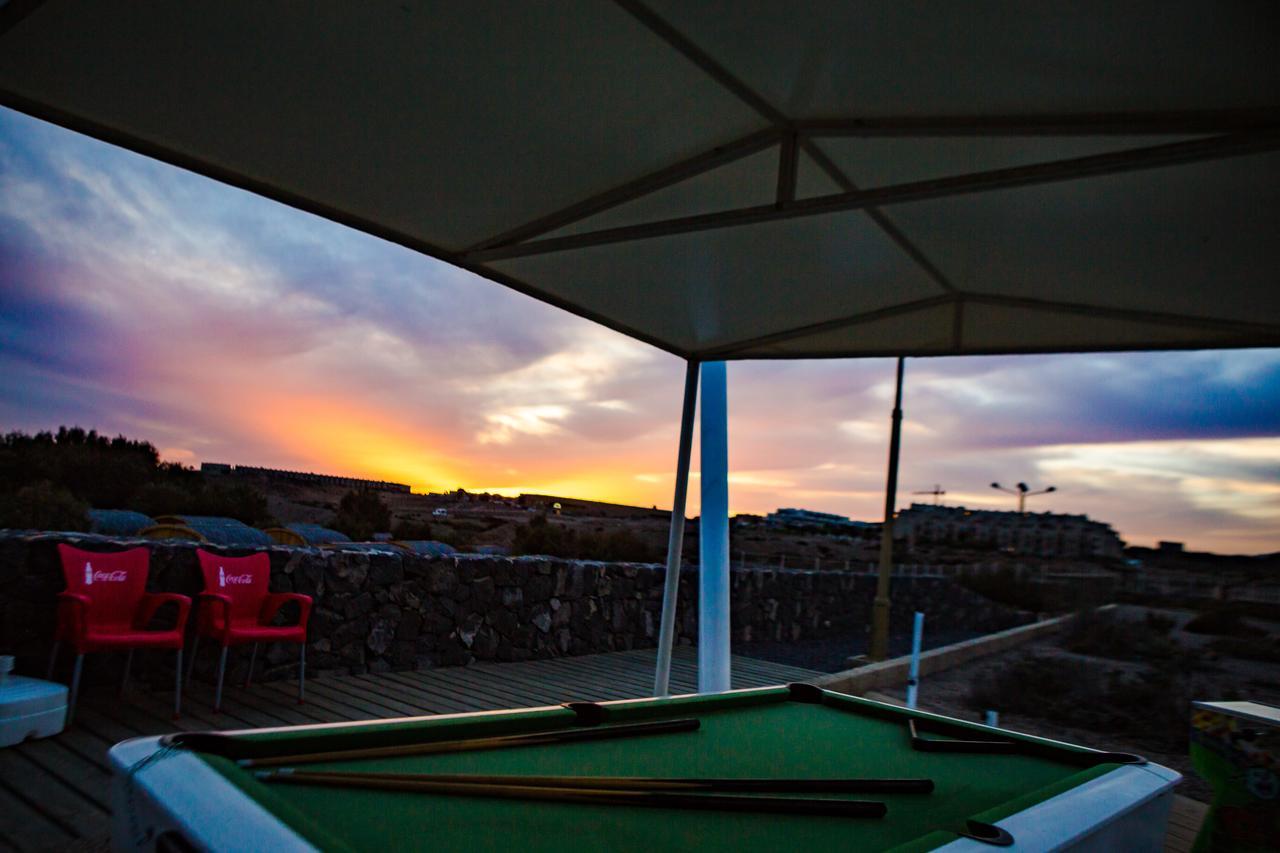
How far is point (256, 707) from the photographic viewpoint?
4.11 metres

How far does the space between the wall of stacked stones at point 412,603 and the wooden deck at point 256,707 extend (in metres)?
0.19

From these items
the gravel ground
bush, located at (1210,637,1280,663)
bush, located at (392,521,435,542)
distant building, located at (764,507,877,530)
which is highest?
distant building, located at (764,507,877,530)

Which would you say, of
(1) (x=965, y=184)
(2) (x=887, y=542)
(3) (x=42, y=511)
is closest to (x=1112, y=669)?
(2) (x=887, y=542)

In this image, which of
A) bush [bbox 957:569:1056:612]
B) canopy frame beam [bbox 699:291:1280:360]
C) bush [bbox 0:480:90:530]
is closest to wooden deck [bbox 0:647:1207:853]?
canopy frame beam [bbox 699:291:1280:360]

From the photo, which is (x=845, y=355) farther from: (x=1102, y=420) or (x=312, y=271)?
(x=1102, y=420)

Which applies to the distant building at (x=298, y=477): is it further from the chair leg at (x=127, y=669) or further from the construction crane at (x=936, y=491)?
the construction crane at (x=936, y=491)

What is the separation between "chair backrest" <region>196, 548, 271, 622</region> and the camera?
A: 14.2ft

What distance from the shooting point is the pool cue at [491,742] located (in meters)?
1.61

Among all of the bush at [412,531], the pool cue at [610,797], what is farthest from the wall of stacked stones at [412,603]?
the bush at [412,531]

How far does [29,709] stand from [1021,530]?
1029 inches

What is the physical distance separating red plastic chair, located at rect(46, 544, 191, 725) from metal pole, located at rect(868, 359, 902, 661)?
6298 millimetres

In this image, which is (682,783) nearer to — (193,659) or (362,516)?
(193,659)

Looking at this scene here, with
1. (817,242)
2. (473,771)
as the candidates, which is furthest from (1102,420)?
(473,771)

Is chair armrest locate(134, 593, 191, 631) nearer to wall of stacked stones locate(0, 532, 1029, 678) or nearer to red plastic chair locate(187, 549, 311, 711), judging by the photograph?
red plastic chair locate(187, 549, 311, 711)
